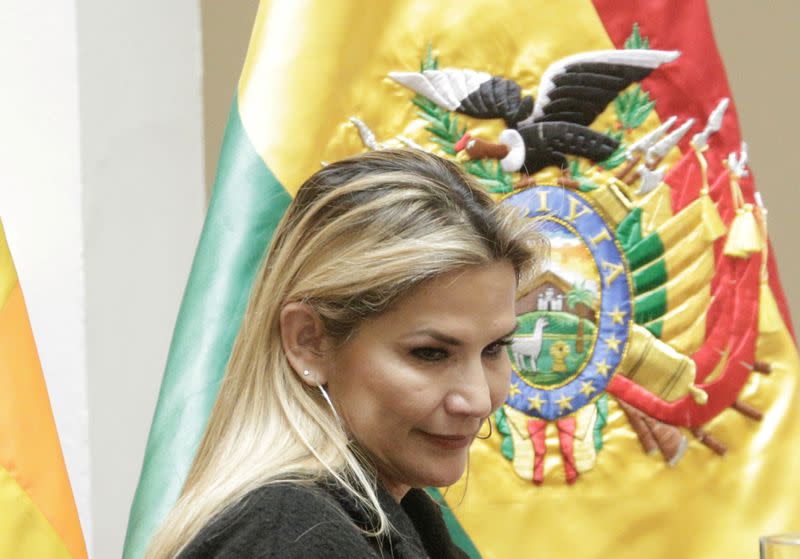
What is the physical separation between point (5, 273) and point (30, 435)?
232 mm

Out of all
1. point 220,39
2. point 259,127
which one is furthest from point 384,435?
point 220,39

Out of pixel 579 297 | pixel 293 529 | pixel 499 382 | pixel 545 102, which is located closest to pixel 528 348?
pixel 579 297

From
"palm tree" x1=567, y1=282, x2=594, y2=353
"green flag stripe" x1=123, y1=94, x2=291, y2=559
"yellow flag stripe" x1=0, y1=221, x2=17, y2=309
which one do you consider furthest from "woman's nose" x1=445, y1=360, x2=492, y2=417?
"yellow flag stripe" x1=0, y1=221, x2=17, y2=309

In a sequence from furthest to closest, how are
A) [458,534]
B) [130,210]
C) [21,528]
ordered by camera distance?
[130,210] → [458,534] → [21,528]

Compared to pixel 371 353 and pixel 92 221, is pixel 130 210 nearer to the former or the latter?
pixel 92 221

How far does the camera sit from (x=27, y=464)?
156 centimetres

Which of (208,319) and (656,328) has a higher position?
(208,319)

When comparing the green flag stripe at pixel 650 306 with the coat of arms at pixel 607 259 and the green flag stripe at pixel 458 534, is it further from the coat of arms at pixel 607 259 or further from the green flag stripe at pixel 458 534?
the green flag stripe at pixel 458 534

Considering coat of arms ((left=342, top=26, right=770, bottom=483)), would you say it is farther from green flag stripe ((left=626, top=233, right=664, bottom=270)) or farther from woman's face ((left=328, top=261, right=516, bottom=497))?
woman's face ((left=328, top=261, right=516, bottom=497))

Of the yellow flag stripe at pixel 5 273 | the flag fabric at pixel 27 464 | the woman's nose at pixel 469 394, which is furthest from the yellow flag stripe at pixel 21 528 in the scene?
the woman's nose at pixel 469 394

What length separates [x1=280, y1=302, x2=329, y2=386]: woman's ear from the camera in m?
1.07

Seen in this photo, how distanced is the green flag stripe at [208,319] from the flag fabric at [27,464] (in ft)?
0.36

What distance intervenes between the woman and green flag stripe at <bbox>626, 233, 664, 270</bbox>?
638mm

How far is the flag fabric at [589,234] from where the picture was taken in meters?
1.65
